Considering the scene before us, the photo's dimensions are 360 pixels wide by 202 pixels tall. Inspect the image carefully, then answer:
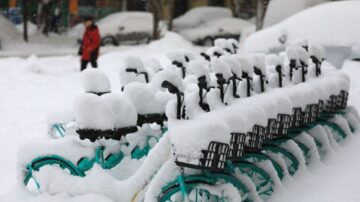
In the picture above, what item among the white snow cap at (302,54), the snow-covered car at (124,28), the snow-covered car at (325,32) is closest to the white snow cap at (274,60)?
the white snow cap at (302,54)

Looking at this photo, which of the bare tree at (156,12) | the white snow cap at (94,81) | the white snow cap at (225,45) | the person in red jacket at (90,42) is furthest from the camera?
the bare tree at (156,12)

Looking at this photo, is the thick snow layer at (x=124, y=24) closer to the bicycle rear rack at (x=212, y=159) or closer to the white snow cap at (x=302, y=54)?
the white snow cap at (x=302, y=54)

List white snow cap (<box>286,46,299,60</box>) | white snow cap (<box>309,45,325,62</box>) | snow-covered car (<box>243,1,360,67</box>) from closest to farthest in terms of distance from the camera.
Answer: white snow cap (<box>286,46,299,60</box>) → white snow cap (<box>309,45,325,62</box>) → snow-covered car (<box>243,1,360,67</box>)

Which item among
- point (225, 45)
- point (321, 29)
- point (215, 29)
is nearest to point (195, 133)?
point (225, 45)

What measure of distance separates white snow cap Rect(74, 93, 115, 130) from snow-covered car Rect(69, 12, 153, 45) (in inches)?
756

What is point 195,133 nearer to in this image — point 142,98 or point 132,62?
point 142,98

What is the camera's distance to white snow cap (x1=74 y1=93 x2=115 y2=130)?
4695mm

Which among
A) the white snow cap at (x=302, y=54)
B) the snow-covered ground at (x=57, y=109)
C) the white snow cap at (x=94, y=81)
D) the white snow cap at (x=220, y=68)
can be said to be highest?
the white snow cap at (x=302, y=54)

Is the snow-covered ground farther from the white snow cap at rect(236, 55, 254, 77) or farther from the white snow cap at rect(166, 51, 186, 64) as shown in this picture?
the white snow cap at rect(166, 51, 186, 64)

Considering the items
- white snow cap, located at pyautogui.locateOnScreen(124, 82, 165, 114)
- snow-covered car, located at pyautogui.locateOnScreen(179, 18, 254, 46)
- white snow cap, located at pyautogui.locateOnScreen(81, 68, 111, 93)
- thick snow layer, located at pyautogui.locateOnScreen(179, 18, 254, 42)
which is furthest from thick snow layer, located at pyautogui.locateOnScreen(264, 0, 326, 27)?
white snow cap, located at pyautogui.locateOnScreen(81, 68, 111, 93)

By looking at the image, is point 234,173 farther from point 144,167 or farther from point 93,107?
point 93,107

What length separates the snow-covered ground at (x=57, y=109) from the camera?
5.41 metres

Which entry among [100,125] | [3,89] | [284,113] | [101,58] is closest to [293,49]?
[284,113]

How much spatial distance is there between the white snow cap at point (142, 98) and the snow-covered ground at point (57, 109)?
986 mm
